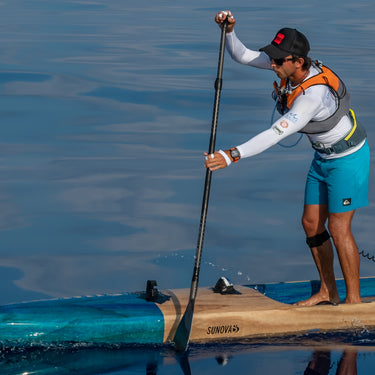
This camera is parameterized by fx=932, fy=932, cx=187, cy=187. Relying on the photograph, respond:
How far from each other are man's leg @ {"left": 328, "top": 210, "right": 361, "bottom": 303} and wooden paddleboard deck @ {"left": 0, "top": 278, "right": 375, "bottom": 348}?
0.52 ft

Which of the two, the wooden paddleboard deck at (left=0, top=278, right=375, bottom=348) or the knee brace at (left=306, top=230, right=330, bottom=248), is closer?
the wooden paddleboard deck at (left=0, top=278, right=375, bottom=348)

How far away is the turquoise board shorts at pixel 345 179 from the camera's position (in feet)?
22.5

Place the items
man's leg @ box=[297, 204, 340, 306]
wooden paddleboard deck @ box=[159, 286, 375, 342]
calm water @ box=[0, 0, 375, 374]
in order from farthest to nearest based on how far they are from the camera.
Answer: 1. calm water @ box=[0, 0, 375, 374]
2. man's leg @ box=[297, 204, 340, 306]
3. wooden paddleboard deck @ box=[159, 286, 375, 342]

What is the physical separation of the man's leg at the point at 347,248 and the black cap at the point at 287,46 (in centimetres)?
126

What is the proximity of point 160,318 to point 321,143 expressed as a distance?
1.73 meters

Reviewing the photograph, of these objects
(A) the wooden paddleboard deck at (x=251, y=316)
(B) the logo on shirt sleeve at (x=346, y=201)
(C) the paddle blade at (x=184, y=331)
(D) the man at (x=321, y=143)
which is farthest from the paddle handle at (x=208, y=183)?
(B) the logo on shirt sleeve at (x=346, y=201)

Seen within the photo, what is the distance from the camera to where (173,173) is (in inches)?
444

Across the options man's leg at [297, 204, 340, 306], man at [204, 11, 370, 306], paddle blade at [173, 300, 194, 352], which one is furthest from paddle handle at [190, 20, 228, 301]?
man's leg at [297, 204, 340, 306]

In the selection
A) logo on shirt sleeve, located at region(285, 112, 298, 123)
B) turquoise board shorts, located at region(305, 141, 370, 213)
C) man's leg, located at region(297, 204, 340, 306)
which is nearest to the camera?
logo on shirt sleeve, located at region(285, 112, 298, 123)

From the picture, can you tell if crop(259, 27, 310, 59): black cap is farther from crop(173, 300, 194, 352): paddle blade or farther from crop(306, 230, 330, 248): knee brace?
crop(173, 300, 194, 352): paddle blade

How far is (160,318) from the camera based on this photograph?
665cm

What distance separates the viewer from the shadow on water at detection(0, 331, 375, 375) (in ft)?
20.4

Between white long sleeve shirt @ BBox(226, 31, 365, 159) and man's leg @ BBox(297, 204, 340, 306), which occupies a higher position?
white long sleeve shirt @ BBox(226, 31, 365, 159)

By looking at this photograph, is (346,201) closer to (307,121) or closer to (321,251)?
(321,251)
